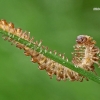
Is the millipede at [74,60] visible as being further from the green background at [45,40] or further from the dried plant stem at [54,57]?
the green background at [45,40]

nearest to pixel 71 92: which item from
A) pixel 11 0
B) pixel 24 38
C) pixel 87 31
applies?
pixel 87 31

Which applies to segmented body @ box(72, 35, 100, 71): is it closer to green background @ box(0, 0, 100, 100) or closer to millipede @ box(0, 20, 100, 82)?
millipede @ box(0, 20, 100, 82)

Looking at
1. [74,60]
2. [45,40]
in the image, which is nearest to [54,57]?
[74,60]

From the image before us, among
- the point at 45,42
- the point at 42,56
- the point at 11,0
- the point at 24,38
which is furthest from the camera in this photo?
the point at 11,0

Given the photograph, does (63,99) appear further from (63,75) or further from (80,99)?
(63,75)

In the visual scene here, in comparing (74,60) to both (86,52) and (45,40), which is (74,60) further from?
(45,40)

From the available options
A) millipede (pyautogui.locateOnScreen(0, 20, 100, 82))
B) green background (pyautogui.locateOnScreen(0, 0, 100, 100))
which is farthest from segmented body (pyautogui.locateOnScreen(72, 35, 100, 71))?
green background (pyautogui.locateOnScreen(0, 0, 100, 100))

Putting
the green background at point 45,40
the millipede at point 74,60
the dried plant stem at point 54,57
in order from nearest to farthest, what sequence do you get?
the dried plant stem at point 54,57 → the millipede at point 74,60 → the green background at point 45,40

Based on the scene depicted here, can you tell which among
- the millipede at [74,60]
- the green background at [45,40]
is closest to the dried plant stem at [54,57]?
the millipede at [74,60]
